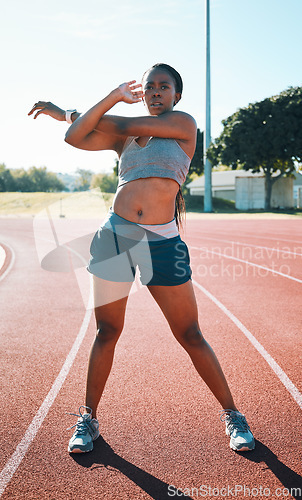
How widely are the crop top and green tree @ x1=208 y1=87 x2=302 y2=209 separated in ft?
122

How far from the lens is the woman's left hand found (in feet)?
7.91

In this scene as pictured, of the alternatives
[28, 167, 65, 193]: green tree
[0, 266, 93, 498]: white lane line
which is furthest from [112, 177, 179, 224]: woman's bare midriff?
[28, 167, 65, 193]: green tree

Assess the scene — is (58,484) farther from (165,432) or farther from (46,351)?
(46,351)

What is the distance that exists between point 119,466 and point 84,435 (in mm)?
295

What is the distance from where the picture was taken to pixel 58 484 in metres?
2.41

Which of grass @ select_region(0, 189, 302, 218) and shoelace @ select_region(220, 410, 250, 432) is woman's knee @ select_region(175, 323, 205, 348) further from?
grass @ select_region(0, 189, 302, 218)

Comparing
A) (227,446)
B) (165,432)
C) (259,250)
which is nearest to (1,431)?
(165,432)

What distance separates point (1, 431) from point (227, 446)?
4.98 feet

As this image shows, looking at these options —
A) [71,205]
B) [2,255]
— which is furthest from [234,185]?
[2,255]

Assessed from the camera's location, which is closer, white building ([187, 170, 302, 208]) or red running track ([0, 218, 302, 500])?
red running track ([0, 218, 302, 500])

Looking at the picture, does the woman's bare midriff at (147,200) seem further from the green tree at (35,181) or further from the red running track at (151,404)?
the green tree at (35,181)

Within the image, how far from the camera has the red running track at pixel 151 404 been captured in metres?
2.43

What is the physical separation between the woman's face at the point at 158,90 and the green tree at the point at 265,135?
36935 mm

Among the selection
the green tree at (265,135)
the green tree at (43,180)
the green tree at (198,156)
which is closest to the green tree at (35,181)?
the green tree at (43,180)
